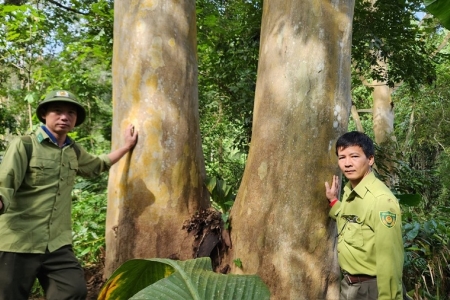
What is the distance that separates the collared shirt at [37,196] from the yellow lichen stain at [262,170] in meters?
1.34

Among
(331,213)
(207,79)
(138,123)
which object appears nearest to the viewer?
(331,213)

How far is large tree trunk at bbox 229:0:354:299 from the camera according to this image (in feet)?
9.38

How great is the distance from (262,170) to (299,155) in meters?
0.28

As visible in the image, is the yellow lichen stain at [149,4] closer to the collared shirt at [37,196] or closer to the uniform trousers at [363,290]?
the collared shirt at [37,196]

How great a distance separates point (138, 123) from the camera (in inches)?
133

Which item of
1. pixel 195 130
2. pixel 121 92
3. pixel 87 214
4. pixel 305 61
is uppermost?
pixel 305 61

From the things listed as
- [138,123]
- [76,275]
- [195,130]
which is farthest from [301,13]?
[76,275]

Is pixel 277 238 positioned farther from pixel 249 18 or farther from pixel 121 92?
pixel 249 18

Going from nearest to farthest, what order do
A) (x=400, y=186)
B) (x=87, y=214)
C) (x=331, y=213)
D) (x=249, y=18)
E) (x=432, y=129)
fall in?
(x=331, y=213), (x=87, y=214), (x=249, y=18), (x=400, y=186), (x=432, y=129)

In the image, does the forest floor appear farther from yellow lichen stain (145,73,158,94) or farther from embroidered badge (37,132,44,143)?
yellow lichen stain (145,73,158,94)

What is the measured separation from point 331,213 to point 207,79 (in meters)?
5.45

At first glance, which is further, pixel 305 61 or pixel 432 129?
pixel 432 129

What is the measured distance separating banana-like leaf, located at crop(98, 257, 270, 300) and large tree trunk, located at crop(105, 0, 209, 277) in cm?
179

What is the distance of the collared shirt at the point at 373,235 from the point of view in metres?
2.22
